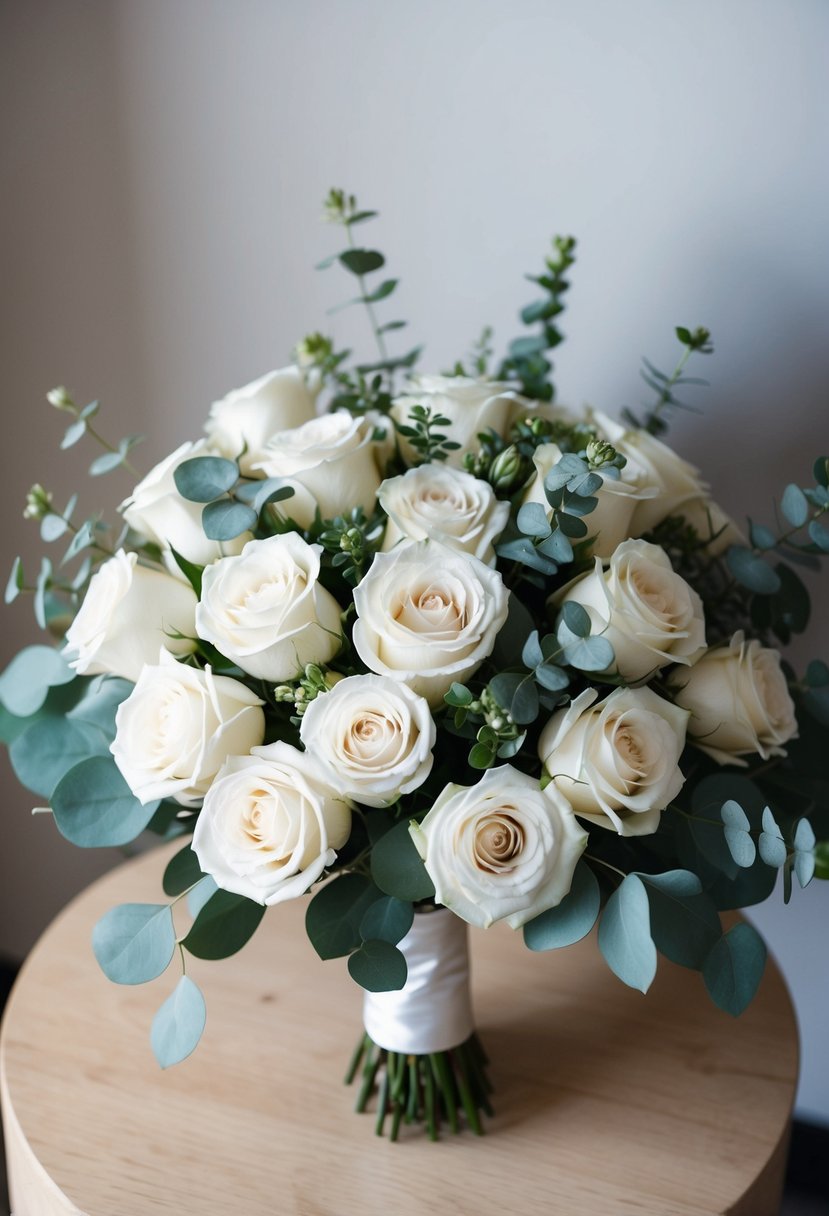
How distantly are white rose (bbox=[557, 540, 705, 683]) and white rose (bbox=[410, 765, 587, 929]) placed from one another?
0.10m

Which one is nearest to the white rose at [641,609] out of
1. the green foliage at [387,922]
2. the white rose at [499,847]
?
the white rose at [499,847]

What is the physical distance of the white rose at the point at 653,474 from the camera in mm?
743

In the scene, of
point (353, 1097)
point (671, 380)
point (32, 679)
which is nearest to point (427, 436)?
point (671, 380)

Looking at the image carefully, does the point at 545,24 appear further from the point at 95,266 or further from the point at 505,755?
the point at 505,755

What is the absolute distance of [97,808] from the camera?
0.69 m

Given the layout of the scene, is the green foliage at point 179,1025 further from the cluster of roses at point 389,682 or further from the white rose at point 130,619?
the white rose at point 130,619

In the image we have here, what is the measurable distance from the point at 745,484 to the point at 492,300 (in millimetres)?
321

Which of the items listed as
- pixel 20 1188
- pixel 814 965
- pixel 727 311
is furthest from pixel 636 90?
pixel 20 1188

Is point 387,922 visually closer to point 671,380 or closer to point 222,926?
point 222,926

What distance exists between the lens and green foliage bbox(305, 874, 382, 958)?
25.1 inches

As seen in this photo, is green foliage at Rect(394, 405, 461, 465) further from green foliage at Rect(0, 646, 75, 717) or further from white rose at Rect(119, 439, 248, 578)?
green foliage at Rect(0, 646, 75, 717)

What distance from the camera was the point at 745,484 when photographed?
39.4 inches

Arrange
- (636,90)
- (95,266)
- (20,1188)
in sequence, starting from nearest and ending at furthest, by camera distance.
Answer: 1. (20,1188)
2. (636,90)
3. (95,266)

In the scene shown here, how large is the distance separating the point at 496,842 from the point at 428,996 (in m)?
0.23
